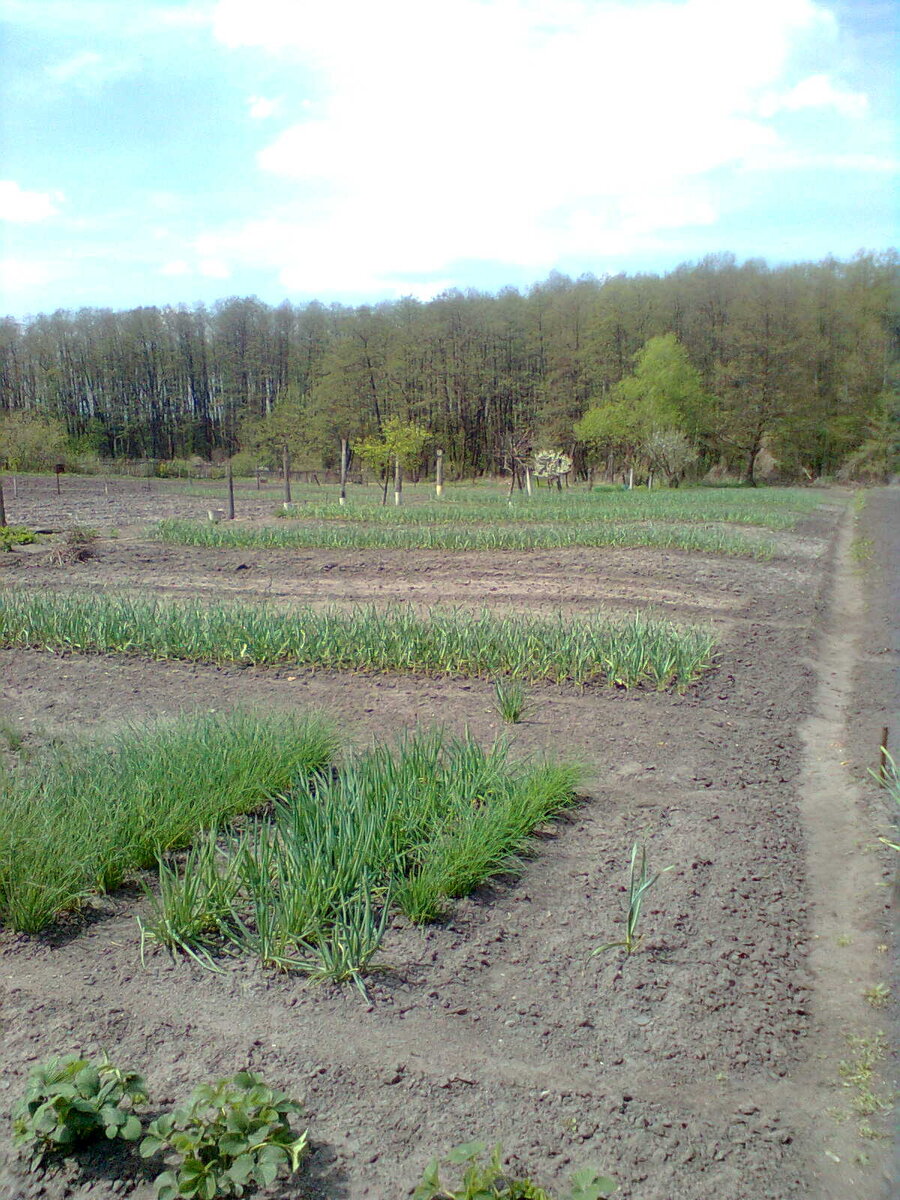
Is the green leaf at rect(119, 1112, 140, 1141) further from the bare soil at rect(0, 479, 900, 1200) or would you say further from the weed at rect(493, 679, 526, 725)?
the weed at rect(493, 679, 526, 725)

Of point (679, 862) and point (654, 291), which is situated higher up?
point (654, 291)

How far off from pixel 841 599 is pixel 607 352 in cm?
3776

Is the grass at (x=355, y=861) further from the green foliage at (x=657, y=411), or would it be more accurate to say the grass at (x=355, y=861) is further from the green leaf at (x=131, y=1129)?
the green foliage at (x=657, y=411)

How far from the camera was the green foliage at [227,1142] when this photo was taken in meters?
1.68

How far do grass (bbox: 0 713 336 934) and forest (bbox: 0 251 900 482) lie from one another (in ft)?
114

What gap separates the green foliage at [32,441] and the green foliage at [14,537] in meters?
24.9

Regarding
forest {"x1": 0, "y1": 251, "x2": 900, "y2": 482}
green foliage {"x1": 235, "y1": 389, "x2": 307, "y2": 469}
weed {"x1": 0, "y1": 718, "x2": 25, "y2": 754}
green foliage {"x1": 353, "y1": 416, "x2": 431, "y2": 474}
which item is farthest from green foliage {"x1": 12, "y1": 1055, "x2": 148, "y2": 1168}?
green foliage {"x1": 235, "y1": 389, "x2": 307, "y2": 469}

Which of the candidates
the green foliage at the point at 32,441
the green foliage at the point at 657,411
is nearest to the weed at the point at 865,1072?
the green foliage at the point at 32,441

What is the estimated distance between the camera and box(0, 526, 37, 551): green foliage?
13.1 meters

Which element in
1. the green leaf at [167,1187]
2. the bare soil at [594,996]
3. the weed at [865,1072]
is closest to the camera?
the green leaf at [167,1187]

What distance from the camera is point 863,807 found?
384 centimetres

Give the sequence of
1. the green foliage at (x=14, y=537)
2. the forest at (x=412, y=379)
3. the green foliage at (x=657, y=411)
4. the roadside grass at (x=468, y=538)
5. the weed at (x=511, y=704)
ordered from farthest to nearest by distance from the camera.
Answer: the forest at (x=412, y=379) < the green foliage at (x=657, y=411) < the roadside grass at (x=468, y=538) < the green foliage at (x=14, y=537) < the weed at (x=511, y=704)

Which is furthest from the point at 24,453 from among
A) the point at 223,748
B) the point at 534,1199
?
the point at 534,1199

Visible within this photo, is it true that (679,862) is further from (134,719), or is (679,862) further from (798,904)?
(134,719)
